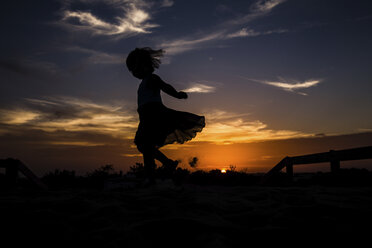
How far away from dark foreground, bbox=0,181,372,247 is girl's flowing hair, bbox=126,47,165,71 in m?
3.45

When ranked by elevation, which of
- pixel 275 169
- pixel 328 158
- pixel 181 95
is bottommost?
pixel 275 169

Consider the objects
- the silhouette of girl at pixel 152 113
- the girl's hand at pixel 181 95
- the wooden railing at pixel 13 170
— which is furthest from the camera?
the wooden railing at pixel 13 170

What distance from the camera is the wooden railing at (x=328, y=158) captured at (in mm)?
4781

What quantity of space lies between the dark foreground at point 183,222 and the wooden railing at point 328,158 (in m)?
1.97

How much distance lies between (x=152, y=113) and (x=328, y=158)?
4084 millimetres

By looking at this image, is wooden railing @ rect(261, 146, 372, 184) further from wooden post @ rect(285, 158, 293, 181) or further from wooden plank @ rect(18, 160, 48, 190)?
wooden plank @ rect(18, 160, 48, 190)

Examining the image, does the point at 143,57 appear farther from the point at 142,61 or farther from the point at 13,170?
the point at 13,170

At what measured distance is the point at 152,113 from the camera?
5371mm

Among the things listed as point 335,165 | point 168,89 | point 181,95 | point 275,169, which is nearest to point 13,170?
point 168,89

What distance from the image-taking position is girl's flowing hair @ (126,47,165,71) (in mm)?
5766

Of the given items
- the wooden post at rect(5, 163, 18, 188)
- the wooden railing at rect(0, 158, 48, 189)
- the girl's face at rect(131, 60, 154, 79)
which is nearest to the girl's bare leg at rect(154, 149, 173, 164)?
the girl's face at rect(131, 60, 154, 79)

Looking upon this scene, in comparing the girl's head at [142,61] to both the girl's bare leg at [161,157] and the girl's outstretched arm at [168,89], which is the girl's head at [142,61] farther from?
the girl's bare leg at [161,157]

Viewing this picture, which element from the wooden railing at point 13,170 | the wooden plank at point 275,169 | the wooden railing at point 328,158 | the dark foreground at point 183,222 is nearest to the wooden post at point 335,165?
the wooden railing at point 328,158

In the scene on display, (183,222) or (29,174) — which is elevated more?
(29,174)
